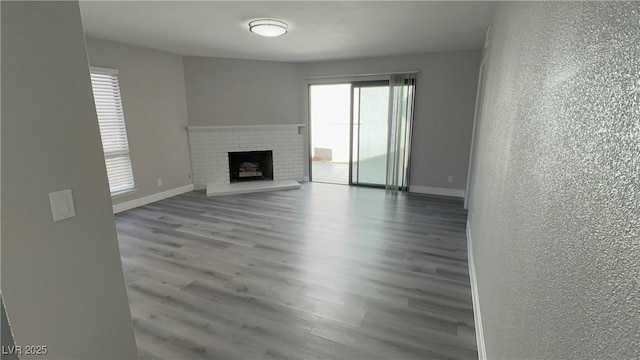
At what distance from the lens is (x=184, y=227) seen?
384 cm

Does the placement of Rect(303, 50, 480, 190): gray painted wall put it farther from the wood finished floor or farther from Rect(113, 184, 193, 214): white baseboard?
Rect(113, 184, 193, 214): white baseboard

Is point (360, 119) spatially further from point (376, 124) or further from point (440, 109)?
point (440, 109)

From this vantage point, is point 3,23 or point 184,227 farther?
point 184,227

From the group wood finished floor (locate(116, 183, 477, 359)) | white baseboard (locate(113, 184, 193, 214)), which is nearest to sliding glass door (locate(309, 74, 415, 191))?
wood finished floor (locate(116, 183, 477, 359))

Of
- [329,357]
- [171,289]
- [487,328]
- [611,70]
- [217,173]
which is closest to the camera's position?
[611,70]

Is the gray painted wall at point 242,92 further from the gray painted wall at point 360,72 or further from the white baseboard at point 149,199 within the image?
the white baseboard at point 149,199

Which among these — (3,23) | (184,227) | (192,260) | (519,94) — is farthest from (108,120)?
(519,94)

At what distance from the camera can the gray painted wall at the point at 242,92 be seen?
5.45m

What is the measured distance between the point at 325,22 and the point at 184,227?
121 inches

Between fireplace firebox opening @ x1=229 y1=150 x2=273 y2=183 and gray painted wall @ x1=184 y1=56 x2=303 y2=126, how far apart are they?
0.66 meters

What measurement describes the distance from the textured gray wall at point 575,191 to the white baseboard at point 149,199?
190 inches

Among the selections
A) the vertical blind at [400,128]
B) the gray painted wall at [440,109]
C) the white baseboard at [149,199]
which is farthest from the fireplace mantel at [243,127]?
the vertical blind at [400,128]

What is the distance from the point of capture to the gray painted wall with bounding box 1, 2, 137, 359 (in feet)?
3.40

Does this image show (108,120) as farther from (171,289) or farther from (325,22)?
(325,22)
